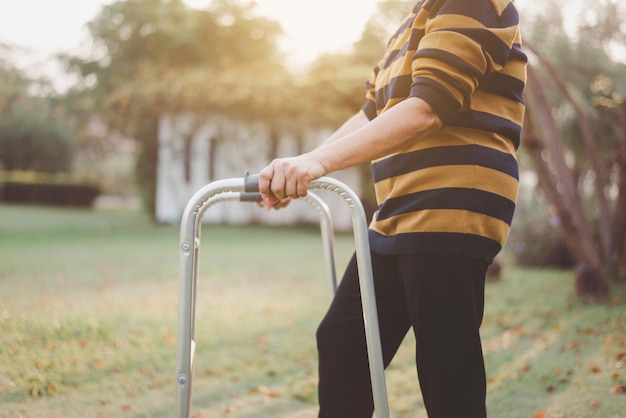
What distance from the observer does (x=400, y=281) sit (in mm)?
1835

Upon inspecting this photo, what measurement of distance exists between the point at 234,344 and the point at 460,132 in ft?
12.0

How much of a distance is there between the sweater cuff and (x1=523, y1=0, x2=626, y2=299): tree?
4117 mm

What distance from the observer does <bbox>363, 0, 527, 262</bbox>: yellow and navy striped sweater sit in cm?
157

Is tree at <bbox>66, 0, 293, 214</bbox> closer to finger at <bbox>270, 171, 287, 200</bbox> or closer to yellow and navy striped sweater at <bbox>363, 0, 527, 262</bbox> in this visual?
yellow and navy striped sweater at <bbox>363, 0, 527, 262</bbox>

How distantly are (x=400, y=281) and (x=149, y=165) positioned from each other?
18.1m

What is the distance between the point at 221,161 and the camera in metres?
18.3

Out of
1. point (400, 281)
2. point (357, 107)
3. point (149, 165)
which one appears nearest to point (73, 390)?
point (400, 281)

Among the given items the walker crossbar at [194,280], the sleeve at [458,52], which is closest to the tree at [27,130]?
the walker crossbar at [194,280]

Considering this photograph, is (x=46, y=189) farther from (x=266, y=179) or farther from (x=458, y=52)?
(x=458, y=52)

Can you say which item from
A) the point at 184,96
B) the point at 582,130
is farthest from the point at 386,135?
the point at 184,96

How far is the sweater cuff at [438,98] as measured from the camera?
1.56m

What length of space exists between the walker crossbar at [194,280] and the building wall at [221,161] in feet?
50.1

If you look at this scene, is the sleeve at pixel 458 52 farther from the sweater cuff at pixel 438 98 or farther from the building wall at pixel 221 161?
the building wall at pixel 221 161

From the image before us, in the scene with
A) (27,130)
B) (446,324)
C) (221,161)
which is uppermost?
(27,130)
